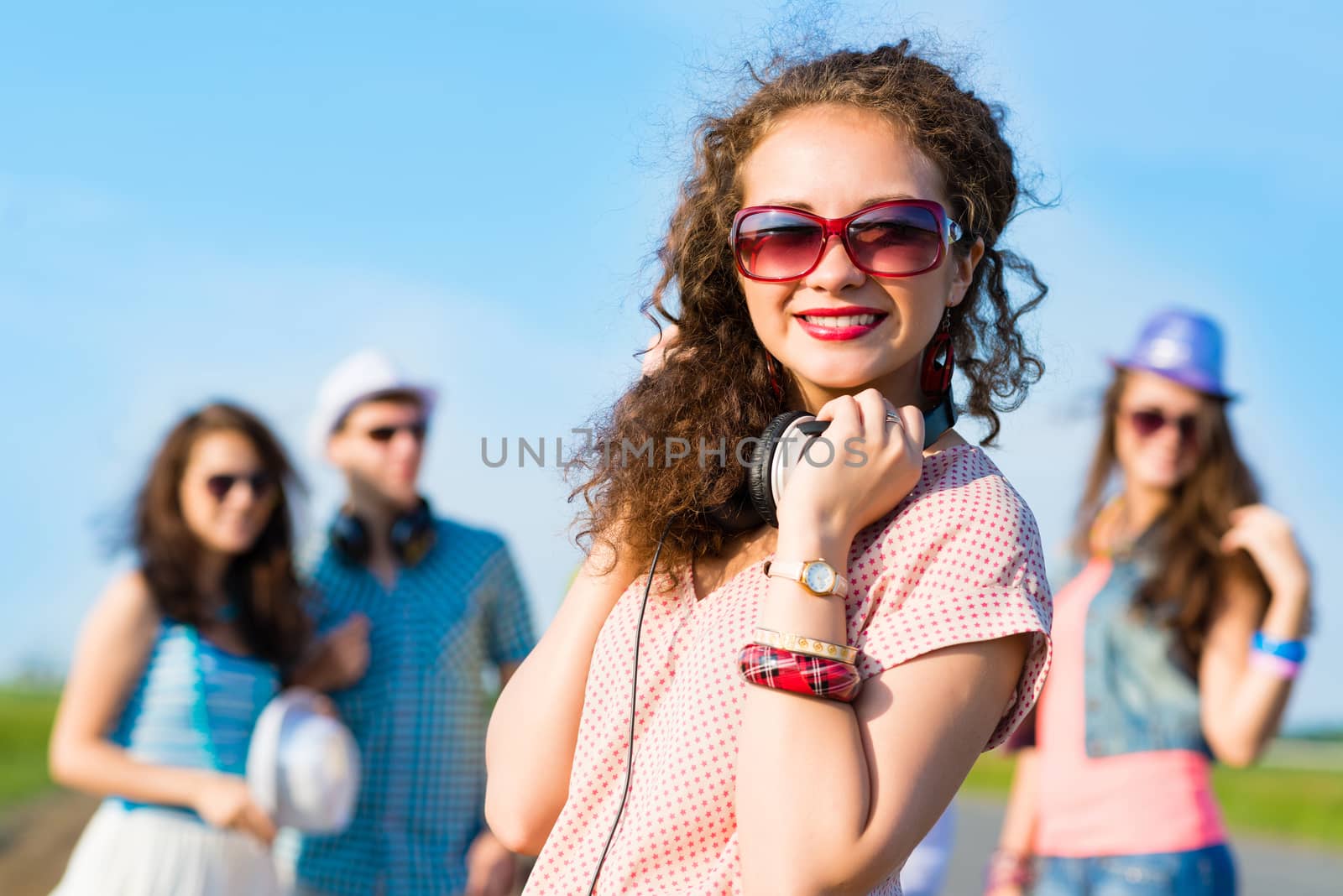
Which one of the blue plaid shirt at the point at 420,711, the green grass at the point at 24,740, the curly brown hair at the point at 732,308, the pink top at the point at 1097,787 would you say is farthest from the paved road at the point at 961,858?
the curly brown hair at the point at 732,308

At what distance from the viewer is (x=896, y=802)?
1722 millimetres

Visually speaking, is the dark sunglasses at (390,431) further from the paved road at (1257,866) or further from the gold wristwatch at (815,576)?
the paved road at (1257,866)

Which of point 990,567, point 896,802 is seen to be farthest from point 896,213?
point 896,802

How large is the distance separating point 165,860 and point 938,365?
3.70 meters

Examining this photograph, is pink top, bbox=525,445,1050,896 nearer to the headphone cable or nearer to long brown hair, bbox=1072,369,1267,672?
the headphone cable

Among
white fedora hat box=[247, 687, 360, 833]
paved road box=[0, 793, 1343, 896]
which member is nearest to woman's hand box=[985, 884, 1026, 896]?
white fedora hat box=[247, 687, 360, 833]

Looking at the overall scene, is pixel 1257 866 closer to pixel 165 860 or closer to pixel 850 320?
pixel 165 860

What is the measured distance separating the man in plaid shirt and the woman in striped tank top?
0.21 metres

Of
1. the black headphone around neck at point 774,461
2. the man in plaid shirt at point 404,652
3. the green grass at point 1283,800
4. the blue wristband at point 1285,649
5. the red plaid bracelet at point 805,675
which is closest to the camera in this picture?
the red plaid bracelet at point 805,675

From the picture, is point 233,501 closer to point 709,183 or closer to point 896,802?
point 709,183

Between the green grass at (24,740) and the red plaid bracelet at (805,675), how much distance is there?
15816mm

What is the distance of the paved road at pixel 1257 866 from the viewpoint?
1196 centimetres

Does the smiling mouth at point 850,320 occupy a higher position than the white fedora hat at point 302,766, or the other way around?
the smiling mouth at point 850,320

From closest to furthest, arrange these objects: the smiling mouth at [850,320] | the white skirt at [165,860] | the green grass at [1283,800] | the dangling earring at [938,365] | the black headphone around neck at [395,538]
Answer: the smiling mouth at [850,320], the dangling earring at [938,365], the white skirt at [165,860], the black headphone around neck at [395,538], the green grass at [1283,800]
